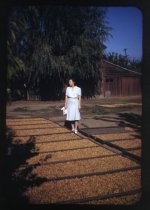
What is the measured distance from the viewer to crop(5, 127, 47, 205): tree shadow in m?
4.47

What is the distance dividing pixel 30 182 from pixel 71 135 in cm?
450

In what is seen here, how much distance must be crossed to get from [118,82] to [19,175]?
26.2 m

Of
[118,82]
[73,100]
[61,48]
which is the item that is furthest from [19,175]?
[118,82]

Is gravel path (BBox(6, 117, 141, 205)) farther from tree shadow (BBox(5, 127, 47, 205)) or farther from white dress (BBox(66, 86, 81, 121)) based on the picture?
white dress (BBox(66, 86, 81, 121))

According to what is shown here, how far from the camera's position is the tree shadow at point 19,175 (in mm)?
4466

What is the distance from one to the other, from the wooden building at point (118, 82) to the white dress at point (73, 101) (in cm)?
1892

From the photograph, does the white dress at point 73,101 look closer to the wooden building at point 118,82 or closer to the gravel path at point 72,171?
the gravel path at point 72,171

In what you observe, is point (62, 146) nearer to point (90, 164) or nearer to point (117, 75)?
point (90, 164)

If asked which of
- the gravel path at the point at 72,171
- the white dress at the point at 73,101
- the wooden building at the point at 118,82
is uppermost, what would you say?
the wooden building at the point at 118,82

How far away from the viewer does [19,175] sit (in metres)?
5.46

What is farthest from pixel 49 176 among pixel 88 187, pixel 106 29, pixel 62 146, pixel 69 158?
pixel 106 29

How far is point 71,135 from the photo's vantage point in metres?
9.73

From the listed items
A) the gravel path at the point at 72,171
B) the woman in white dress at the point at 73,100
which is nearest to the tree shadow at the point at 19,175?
the gravel path at the point at 72,171

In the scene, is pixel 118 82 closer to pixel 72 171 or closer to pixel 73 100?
pixel 73 100
